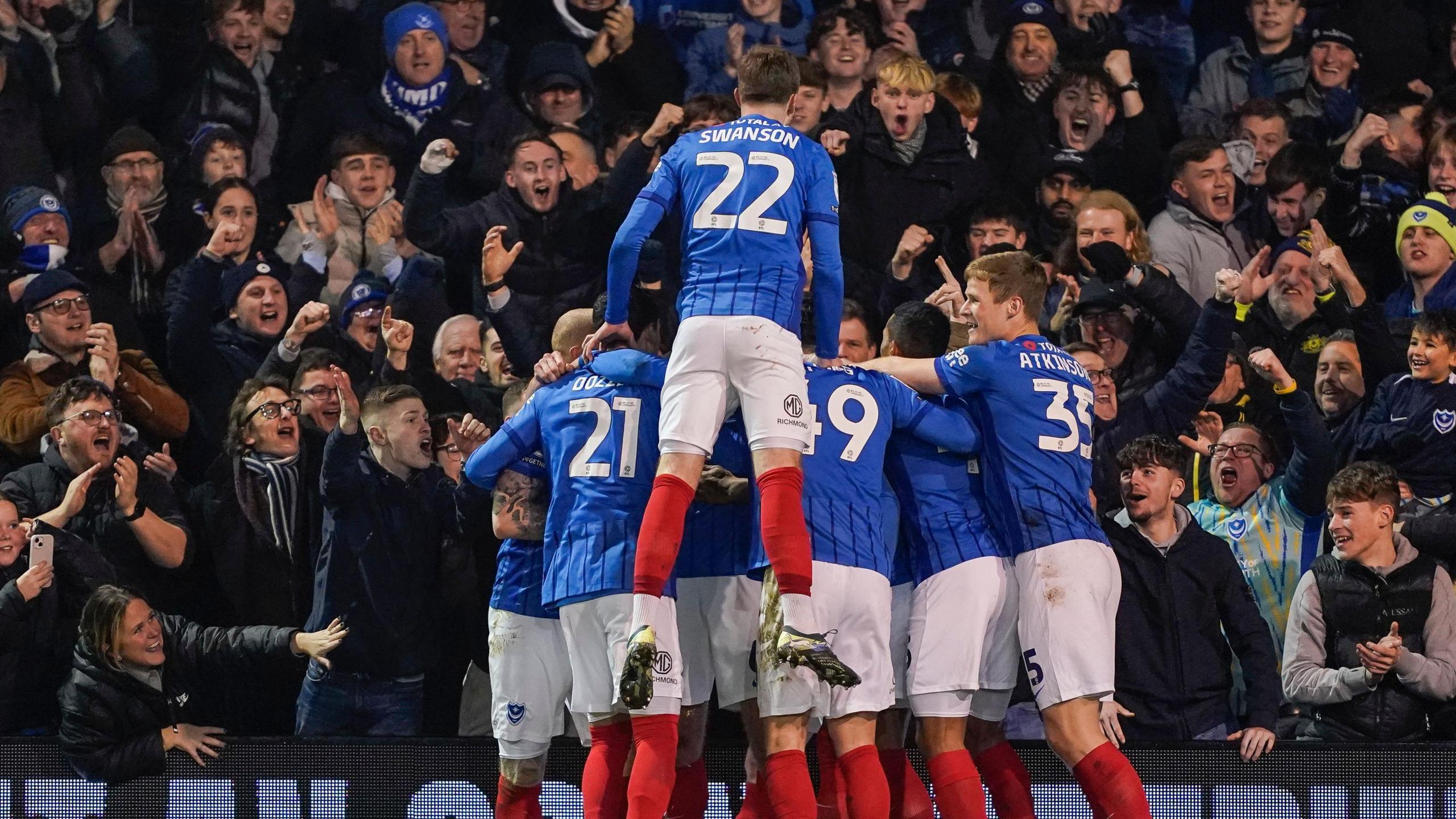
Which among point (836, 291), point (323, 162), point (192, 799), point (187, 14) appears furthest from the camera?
point (187, 14)

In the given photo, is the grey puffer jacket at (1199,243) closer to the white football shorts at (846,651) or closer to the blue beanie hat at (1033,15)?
the blue beanie hat at (1033,15)

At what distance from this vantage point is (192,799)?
736 cm

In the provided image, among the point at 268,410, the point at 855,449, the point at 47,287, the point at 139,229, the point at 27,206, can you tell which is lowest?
the point at 855,449

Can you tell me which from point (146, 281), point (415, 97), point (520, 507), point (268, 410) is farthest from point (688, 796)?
point (415, 97)

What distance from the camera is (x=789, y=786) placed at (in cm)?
608

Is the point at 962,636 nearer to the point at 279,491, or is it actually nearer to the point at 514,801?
the point at 514,801

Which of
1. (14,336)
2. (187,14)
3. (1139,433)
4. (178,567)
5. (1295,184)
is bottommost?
(178,567)

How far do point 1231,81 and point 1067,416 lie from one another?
14.6ft

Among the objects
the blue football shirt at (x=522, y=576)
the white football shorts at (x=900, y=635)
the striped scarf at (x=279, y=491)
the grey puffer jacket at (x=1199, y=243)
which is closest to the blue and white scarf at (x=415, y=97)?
the striped scarf at (x=279, y=491)

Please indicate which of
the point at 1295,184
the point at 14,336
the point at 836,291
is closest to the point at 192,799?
the point at 14,336

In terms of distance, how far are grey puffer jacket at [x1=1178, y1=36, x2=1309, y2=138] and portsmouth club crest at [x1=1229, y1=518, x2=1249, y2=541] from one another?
2.98 meters

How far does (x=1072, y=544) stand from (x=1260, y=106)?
14.0 feet

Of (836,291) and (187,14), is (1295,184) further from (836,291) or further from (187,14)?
(187,14)

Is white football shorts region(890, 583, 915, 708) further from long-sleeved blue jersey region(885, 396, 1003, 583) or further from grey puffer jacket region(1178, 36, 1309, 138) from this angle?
grey puffer jacket region(1178, 36, 1309, 138)
